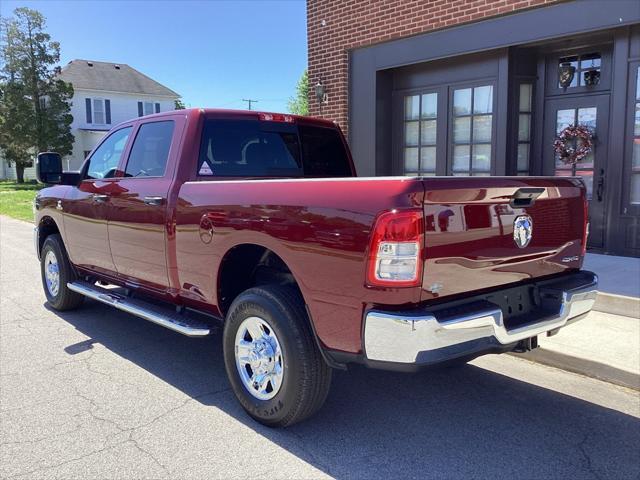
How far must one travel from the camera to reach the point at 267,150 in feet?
14.8

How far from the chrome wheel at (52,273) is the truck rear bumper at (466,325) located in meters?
4.47

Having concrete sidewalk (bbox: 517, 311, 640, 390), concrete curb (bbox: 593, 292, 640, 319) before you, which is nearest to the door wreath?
concrete curb (bbox: 593, 292, 640, 319)

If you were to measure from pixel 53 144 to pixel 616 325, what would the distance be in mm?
35215

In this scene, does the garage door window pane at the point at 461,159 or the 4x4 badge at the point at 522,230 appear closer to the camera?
the 4x4 badge at the point at 522,230

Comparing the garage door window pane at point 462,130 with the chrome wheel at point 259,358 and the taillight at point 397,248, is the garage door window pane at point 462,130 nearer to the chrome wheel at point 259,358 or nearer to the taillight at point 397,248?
the chrome wheel at point 259,358

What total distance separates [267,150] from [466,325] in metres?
2.40

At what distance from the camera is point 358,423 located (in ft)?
11.4

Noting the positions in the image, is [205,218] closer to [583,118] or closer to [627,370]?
[627,370]

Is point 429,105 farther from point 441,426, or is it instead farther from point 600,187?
point 441,426

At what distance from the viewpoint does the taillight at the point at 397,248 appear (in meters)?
2.63

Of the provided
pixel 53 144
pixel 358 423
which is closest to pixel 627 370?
pixel 358 423

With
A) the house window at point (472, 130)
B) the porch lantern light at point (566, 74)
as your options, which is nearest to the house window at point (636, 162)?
the porch lantern light at point (566, 74)

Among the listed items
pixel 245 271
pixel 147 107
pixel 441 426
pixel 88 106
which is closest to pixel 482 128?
pixel 245 271

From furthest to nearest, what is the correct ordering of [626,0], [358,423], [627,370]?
[626,0] → [627,370] → [358,423]
